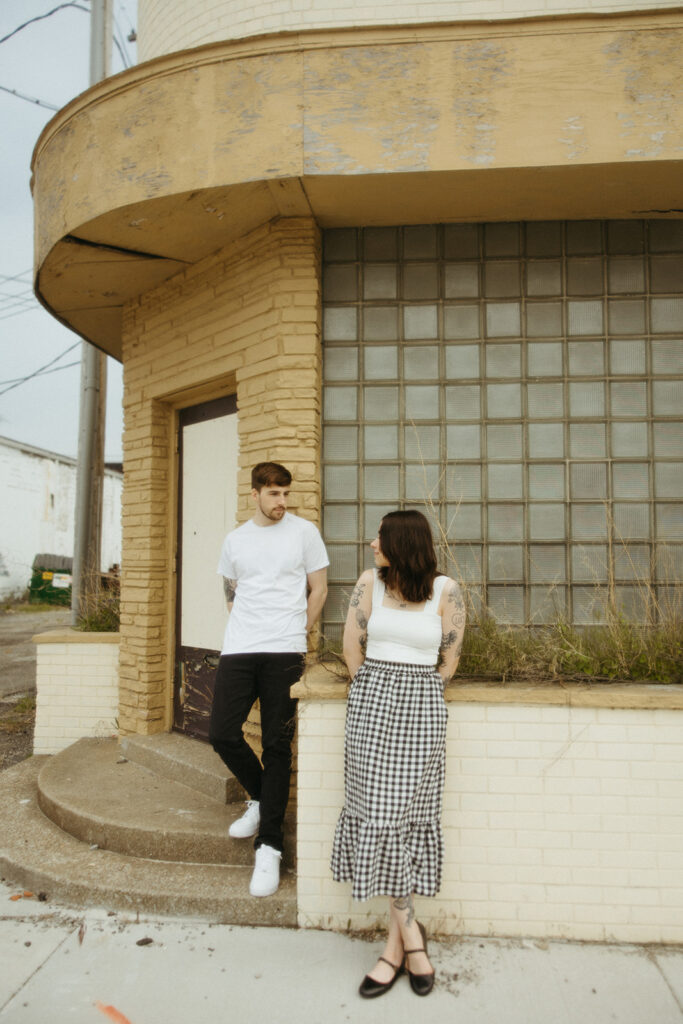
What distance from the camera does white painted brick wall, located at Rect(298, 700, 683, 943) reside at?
3.09 m

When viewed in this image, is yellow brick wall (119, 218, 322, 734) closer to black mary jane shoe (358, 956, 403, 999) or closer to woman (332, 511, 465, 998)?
woman (332, 511, 465, 998)

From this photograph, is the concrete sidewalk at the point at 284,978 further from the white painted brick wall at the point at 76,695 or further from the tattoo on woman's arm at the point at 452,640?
the white painted brick wall at the point at 76,695

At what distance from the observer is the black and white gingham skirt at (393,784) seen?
2.80 m

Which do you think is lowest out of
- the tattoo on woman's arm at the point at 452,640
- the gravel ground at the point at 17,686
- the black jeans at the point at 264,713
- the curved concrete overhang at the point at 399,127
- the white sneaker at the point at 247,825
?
the gravel ground at the point at 17,686

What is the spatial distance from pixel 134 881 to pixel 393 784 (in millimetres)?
1540

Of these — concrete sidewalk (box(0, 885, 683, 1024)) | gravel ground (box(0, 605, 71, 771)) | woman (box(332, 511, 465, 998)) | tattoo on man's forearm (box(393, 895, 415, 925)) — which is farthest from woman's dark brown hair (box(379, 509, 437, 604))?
gravel ground (box(0, 605, 71, 771))

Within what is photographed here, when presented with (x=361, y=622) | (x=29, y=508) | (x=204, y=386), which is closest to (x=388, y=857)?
(x=361, y=622)

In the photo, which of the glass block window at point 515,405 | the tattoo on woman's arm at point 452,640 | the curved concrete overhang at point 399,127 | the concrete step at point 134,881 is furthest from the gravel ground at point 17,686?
the curved concrete overhang at point 399,127

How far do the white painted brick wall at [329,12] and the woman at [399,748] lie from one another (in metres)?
3.07

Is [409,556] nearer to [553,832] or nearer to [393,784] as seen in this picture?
[393,784]

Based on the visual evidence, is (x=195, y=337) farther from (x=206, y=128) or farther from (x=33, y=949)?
(x=33, y=949)

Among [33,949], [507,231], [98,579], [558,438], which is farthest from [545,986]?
[98,579]

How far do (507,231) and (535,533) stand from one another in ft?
5.92

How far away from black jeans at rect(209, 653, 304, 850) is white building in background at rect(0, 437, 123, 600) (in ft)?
64.4
